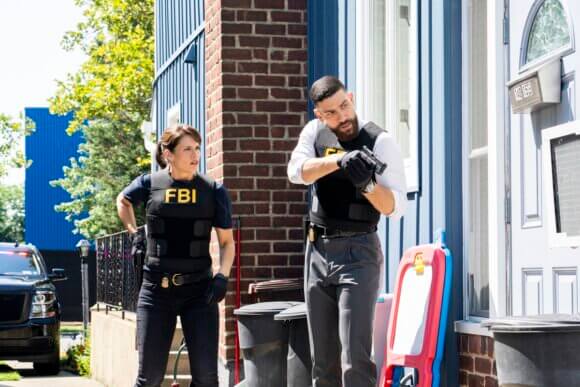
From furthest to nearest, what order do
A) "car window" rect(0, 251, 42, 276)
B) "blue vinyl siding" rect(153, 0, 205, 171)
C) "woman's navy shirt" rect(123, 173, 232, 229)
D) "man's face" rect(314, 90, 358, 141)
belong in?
"car window" rect(0, 251, 42, 276) → "blue vinyl siding" rect(153, 0, 205, 171) → "woman's navy shirt" rect(123, 173, 232, 229) → "man's face" rect(314, 90, 358, 141)

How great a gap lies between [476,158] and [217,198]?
61.7 inches

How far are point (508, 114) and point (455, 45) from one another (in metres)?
0.92

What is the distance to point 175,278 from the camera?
24.6 feet

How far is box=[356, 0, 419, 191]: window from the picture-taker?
28.0 feet

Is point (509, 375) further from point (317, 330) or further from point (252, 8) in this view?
point (252, 8)

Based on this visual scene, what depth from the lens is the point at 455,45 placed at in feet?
25.9

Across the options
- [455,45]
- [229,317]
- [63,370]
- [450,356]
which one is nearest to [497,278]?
[450,356]

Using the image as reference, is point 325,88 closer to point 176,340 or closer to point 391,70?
point 391,70

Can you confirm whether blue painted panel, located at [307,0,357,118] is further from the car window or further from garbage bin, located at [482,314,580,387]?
the car window

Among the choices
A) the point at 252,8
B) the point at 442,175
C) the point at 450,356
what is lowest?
the point at 450,356

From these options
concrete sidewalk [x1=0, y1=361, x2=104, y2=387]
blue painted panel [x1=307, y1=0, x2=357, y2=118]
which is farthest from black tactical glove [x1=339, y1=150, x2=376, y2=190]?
concrete sidewalk [x1=0, y1=361, x2=104, y2=387]

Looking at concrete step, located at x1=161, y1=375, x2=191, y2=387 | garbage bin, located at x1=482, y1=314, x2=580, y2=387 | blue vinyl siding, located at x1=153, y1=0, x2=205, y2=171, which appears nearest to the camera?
garbage bin, located at x1=482, y1=314, x2=580, y2=387

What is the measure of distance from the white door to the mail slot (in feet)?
0.13

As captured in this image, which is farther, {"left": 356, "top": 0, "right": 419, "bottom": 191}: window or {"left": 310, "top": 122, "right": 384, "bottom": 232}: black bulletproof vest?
{"left": 356, "top": 0, "right": 419, "bottom": 191}: window
